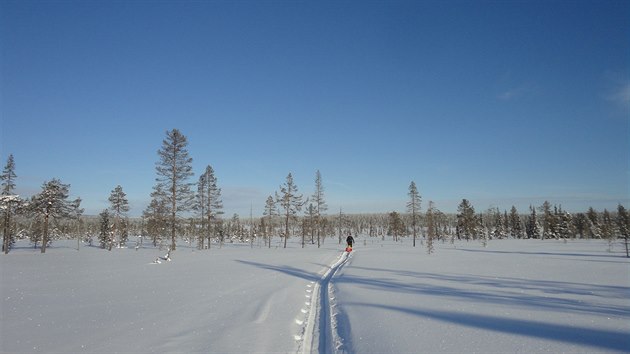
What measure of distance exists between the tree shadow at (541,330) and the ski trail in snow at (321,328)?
2.49 metres

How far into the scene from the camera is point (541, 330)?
770 cm

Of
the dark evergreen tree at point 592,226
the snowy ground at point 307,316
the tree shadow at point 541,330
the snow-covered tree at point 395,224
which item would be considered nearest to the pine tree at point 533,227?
the dark evergreen tree at point 592,226

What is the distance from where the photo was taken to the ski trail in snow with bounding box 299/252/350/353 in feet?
23.1

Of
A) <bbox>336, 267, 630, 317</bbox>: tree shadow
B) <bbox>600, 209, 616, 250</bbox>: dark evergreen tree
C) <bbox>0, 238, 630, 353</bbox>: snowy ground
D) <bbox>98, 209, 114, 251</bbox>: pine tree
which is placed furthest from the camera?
<bbox>600, 209, 616, 250</bbox>: dark evergreen tree

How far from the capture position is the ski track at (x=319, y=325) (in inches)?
278

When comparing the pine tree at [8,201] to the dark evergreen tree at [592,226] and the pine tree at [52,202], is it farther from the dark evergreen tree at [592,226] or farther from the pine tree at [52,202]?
the dark evergreen tree at [592,226]

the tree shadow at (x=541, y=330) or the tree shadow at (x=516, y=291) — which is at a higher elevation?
the tree shadow at (x=541, y=330)

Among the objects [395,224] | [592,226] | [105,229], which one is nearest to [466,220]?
[395,224]

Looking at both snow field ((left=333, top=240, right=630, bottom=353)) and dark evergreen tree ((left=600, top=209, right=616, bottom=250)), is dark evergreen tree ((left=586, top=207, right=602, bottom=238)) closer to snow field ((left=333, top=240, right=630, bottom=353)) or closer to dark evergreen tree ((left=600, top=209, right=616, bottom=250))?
dark evergreen tree ((left=600, top=209, right=616, bottom=250))

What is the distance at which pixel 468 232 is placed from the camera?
96.7m

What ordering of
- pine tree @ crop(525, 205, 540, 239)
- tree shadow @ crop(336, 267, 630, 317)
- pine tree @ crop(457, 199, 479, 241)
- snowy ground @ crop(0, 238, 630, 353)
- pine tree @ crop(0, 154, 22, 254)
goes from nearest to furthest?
snowy ground @ crop(0, 238, 630, 353), tree shadow @ crop(336, 267, 630, 317), pine tree @ crop(0, 154, 22, 254), pine tree @ crop(457, 199, 479, 241), pine tree @ crop(525, 205, 540, 239)

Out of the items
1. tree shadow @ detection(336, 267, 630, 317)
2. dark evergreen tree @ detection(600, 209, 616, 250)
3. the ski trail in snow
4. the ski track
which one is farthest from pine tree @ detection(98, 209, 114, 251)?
dark evergreen tree @ detection(600, 209, 616, 250)

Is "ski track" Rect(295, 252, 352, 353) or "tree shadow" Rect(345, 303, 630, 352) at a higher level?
"tree shadow" Rect(345, 303, 630, 352)

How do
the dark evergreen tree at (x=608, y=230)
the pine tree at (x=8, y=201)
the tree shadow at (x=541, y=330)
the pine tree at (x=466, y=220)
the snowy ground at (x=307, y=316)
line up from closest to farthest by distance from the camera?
the tree shadow at (x=541, y=330)
the snowy ground at (x=307, y=316)
the pine tree at (x=8, y=201)
the dark evergreen tree at (x=608, y=230)
the pine tree at (x=466, y=220)
